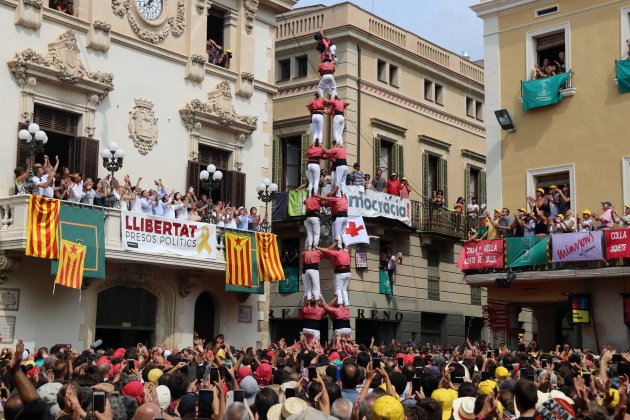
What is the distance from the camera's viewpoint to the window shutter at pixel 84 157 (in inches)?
918

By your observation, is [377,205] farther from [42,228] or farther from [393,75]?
[42,228]

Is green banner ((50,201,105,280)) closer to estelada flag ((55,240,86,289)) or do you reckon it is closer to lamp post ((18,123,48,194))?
estelada flag ((55,240,86,289))

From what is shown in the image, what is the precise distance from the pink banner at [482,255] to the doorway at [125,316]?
919cm

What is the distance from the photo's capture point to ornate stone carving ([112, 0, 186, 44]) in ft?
81.5

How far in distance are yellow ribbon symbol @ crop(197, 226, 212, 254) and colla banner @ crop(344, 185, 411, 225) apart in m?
6.29

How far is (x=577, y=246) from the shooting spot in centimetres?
2428

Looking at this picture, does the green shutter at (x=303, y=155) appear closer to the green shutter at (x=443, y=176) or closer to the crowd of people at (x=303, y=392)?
the green shutter at (x=443, y=176)

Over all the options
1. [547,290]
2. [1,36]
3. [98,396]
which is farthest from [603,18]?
[98,396]

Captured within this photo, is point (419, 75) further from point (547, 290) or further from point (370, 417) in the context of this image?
point (370, 417)

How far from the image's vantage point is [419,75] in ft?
117

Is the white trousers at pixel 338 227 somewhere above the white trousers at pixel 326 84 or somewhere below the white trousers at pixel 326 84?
below

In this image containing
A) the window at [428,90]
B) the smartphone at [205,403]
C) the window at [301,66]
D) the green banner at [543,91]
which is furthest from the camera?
the window at [428,90]

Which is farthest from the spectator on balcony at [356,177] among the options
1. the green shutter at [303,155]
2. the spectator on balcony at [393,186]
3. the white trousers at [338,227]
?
the white trousers at [338,227]

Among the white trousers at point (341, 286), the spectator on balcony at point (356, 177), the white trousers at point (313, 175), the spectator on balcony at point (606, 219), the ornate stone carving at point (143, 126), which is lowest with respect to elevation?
the white trousers at point (341, 286)
